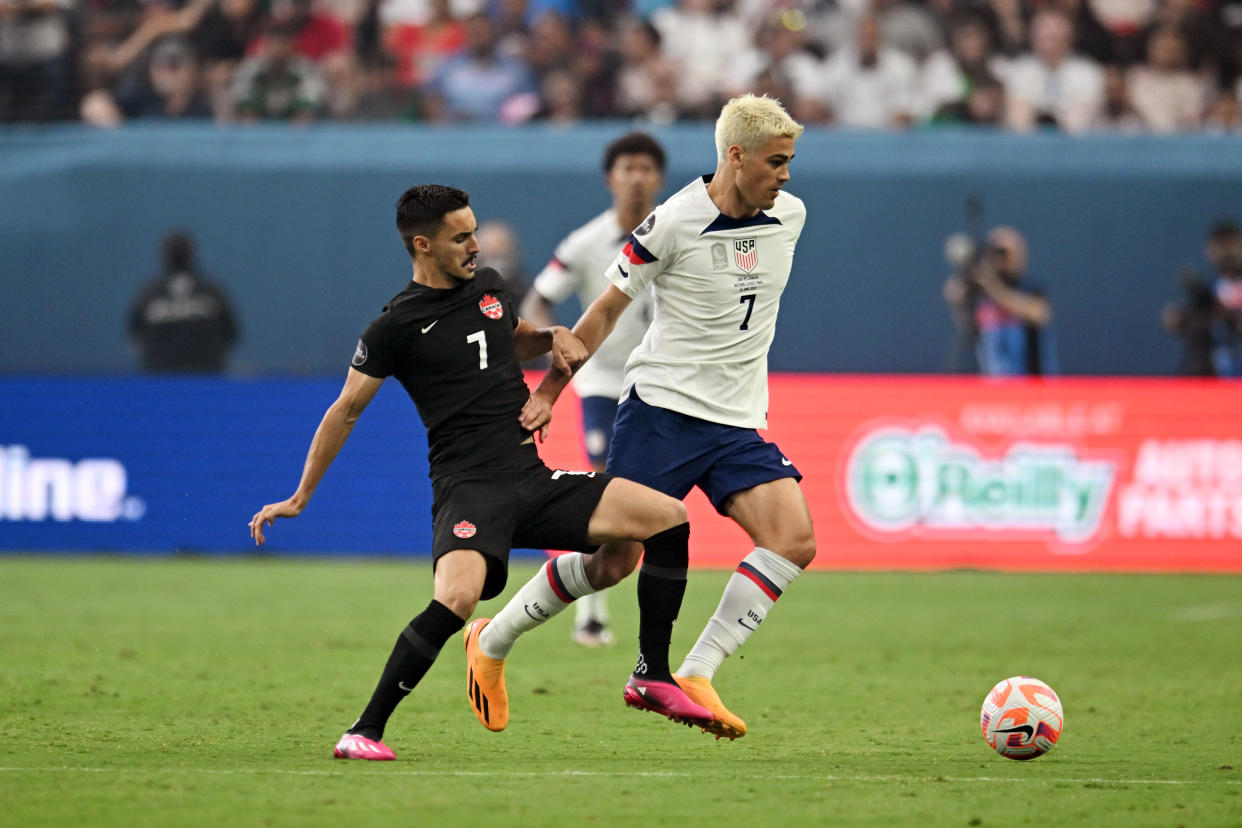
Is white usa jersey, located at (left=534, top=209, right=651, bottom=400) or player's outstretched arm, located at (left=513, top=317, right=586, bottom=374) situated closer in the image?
player's outstretched arm, located at (left=513, top=317, right=586, bottom=374)

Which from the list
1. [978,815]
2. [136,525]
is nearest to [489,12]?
[136,525]

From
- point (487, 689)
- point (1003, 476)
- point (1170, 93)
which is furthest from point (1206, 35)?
point (487, 689)

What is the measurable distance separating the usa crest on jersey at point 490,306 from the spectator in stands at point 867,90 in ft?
35.4

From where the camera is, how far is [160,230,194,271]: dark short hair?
50.3 ft

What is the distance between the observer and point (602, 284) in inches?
376

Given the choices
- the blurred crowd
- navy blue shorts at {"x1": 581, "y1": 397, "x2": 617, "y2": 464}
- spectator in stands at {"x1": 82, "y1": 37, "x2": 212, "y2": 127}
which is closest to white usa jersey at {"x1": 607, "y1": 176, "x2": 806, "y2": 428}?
navy blue shorts at {"x1": 581, "y1": 397, "x2": 617, "y2": 464}

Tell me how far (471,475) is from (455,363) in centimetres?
40

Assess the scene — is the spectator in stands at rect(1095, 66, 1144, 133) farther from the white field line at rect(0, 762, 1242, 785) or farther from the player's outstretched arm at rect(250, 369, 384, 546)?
the player's outstretched arm at rect(250, 369, 384, 546)

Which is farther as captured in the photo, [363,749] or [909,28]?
[909,28]

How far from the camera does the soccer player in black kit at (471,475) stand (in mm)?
5941

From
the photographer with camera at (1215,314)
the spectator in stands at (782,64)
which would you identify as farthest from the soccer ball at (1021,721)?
the spectator in stands at (782,64)

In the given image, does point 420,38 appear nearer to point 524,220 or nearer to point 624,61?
point 624,61

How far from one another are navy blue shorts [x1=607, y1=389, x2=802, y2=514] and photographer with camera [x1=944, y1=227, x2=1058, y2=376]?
29.9 feet

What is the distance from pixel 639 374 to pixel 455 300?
921mm
